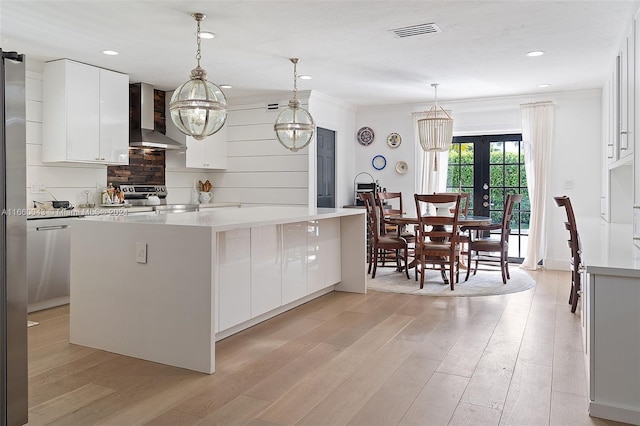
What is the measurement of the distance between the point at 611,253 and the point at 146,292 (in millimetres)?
2717

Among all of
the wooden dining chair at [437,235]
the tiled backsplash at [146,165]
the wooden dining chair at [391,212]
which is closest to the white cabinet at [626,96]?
the wooden dining chair at [437,235]

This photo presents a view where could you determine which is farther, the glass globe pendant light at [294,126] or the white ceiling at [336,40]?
the glass globe pendant light at [294,126]

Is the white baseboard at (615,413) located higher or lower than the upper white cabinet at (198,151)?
lower

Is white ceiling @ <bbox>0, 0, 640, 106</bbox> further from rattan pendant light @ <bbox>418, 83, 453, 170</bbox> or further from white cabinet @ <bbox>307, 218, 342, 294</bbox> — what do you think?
white cabinet @ <bbox>307, 218, 342, 294</bbox>

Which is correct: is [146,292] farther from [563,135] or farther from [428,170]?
[563,135]

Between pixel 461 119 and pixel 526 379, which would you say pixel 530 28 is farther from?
pixel 461 119

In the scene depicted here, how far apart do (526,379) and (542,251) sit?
448 centimetres

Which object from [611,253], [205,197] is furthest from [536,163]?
[205,197]

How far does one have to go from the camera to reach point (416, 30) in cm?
406

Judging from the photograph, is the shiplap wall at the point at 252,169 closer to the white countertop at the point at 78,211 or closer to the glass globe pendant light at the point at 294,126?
the white countertop at the point at 78,211

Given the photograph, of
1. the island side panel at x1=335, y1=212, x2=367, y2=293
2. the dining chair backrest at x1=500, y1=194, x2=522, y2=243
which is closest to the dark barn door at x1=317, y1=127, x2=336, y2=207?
the island side panel at x1=335, y1=212, x2=367, y2=293

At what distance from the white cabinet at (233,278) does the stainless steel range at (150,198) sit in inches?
111

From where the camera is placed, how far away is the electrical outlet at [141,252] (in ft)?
10.2

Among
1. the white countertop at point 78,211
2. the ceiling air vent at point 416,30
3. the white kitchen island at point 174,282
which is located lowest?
the white kitchen island at point 174,282
